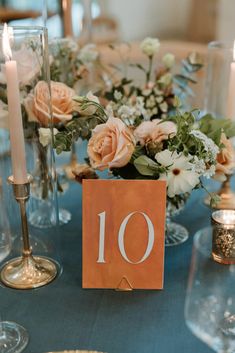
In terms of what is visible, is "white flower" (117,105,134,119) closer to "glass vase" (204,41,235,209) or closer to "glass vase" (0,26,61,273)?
"glass vase" (0,26,61,273)

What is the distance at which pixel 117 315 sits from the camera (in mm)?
832

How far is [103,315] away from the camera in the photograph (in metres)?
0.83

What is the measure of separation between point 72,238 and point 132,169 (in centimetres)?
26

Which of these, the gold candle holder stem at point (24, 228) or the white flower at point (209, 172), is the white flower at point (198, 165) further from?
the gold candle holder stem at point (24, 228)

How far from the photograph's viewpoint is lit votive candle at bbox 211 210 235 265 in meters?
0.73

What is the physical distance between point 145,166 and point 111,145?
0.07 metres

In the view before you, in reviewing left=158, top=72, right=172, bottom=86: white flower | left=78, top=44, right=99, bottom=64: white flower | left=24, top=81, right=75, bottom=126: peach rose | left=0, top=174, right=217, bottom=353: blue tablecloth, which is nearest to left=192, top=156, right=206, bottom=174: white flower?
left=0, top=174, right=217, bottom=353: blue tablecloth

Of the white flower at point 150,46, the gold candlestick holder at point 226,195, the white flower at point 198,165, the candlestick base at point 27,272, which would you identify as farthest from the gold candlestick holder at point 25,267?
the white flower at point 150,46

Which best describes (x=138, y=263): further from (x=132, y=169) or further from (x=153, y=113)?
(x=153, y=113)

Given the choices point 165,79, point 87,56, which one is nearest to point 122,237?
point 165,79

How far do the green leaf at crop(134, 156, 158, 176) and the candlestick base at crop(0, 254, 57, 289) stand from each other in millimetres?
270

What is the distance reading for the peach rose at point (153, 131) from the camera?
36.3 inches

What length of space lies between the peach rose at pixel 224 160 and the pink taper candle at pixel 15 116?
1.30ft

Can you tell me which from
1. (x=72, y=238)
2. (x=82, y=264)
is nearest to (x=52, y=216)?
(x=72, y=238)
